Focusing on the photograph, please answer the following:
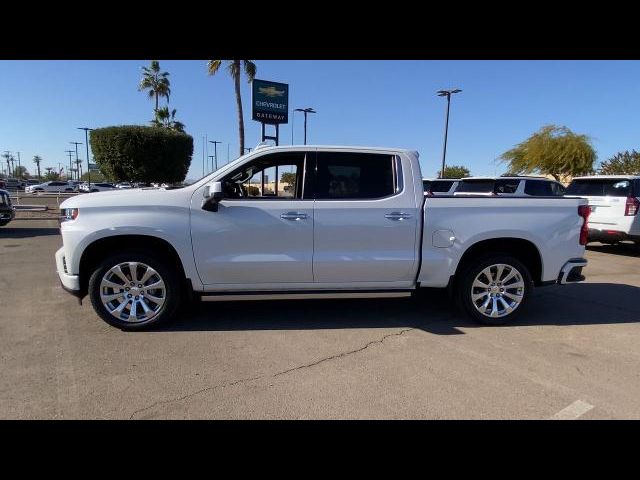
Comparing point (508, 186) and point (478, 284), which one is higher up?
point (508, 186)

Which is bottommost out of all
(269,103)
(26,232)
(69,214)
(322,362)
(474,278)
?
(26,232)

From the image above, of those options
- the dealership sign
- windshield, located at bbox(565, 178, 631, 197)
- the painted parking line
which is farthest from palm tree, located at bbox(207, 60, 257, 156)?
the painted parking line

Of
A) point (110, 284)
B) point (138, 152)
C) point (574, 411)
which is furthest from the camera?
point (138, 152)

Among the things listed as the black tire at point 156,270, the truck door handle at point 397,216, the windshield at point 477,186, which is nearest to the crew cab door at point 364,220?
the truck door handle at point 397,216

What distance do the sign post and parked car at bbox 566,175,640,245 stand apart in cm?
1404

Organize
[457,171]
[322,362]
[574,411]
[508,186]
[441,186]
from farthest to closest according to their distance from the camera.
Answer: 1. [457,171]
2. [441,186]
3. [508,186]
4. [322,362]
5. [574,411]

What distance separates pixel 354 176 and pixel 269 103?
1682cm

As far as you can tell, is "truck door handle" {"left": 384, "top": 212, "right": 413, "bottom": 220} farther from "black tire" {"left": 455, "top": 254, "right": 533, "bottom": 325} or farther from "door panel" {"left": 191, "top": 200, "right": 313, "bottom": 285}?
"black tire" {"left": 455, "top": 254, "right": 533, "bottom": 325}

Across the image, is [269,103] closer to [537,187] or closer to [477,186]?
[477,186]

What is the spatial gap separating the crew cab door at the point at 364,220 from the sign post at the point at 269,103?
16139 mm

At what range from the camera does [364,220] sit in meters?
4.33

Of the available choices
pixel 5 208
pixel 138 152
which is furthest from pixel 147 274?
pixel 138 152
